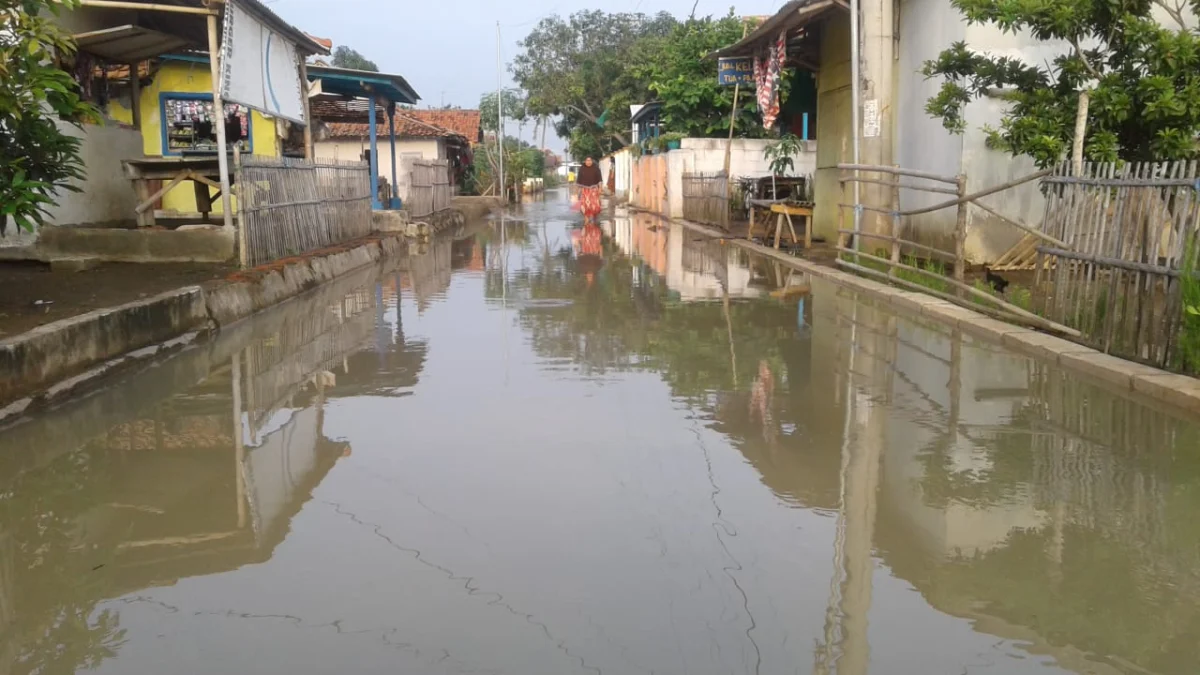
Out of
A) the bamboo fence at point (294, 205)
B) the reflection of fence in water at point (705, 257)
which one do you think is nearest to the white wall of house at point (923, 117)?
the reflection of fence in water at point (705, 257)

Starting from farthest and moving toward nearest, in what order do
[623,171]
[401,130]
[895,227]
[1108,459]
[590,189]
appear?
[623,171]
[401,130]
[590,189]
[895,227]
[1108,459]

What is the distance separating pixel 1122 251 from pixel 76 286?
10171 mm

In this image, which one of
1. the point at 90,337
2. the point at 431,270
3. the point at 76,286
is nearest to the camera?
the point at 90,337

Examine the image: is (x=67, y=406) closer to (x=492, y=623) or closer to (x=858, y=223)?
(x=492, y=623)

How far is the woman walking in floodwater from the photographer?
108 feet

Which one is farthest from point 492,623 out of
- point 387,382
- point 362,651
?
point 387,382

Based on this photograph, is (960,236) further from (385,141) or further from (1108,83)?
(385,141)

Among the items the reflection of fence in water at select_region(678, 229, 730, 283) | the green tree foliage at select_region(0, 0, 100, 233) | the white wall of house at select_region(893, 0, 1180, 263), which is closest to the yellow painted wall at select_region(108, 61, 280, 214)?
the reflection of fence in water at select_region(678, 229, 730, 283)

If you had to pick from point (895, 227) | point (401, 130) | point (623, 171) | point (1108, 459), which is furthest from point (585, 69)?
point (1108, 459)

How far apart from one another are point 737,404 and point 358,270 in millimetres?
11357

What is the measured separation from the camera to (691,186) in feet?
97.7

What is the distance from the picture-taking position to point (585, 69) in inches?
2265

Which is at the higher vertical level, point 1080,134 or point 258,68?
point 258,68

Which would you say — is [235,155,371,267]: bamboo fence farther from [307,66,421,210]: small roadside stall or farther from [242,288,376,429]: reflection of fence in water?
[307,66,421,210]: small roadside stall
